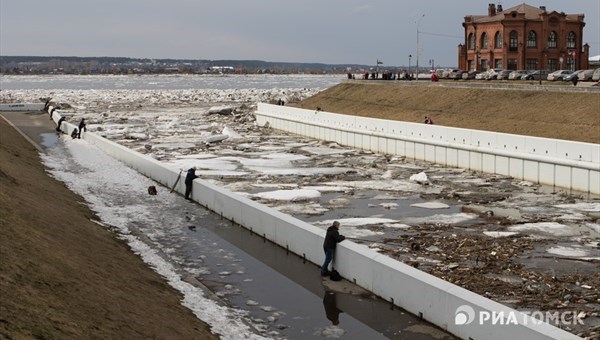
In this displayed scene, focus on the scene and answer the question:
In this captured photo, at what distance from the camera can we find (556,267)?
57.0ft

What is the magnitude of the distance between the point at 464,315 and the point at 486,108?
3774 cm

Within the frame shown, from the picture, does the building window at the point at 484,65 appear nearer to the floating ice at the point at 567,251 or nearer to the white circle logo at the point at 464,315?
the floating ice at the point at 567,251

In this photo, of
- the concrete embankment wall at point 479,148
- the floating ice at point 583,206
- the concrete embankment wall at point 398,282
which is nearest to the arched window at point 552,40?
the concrete embankment wall at point 479,148

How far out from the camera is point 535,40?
244 feet

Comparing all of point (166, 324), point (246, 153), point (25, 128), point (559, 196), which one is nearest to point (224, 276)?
point (166, 324)

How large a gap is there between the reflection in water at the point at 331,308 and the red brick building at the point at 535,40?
63134mm

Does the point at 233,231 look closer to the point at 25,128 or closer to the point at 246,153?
the point at 246,153

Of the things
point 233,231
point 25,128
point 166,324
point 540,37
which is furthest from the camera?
point 540,37

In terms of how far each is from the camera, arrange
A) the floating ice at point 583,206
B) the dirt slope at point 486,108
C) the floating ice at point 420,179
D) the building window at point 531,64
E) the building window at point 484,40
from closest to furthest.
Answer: the floating ice at point 583,206, the floating ice at point 420,179, the dirt slope at point 486,108, the building window at point 531,64, the building window at point 484,40

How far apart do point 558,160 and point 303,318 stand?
18920mm

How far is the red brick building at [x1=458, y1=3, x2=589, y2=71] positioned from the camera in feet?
241

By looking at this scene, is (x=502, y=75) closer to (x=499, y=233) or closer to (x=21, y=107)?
(x=499, y=233)

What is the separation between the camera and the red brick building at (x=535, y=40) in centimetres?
7350

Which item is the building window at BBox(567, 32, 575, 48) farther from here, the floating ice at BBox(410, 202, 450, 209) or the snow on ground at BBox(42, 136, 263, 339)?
the floating ice at BBox(410, 202, 450, 209)
